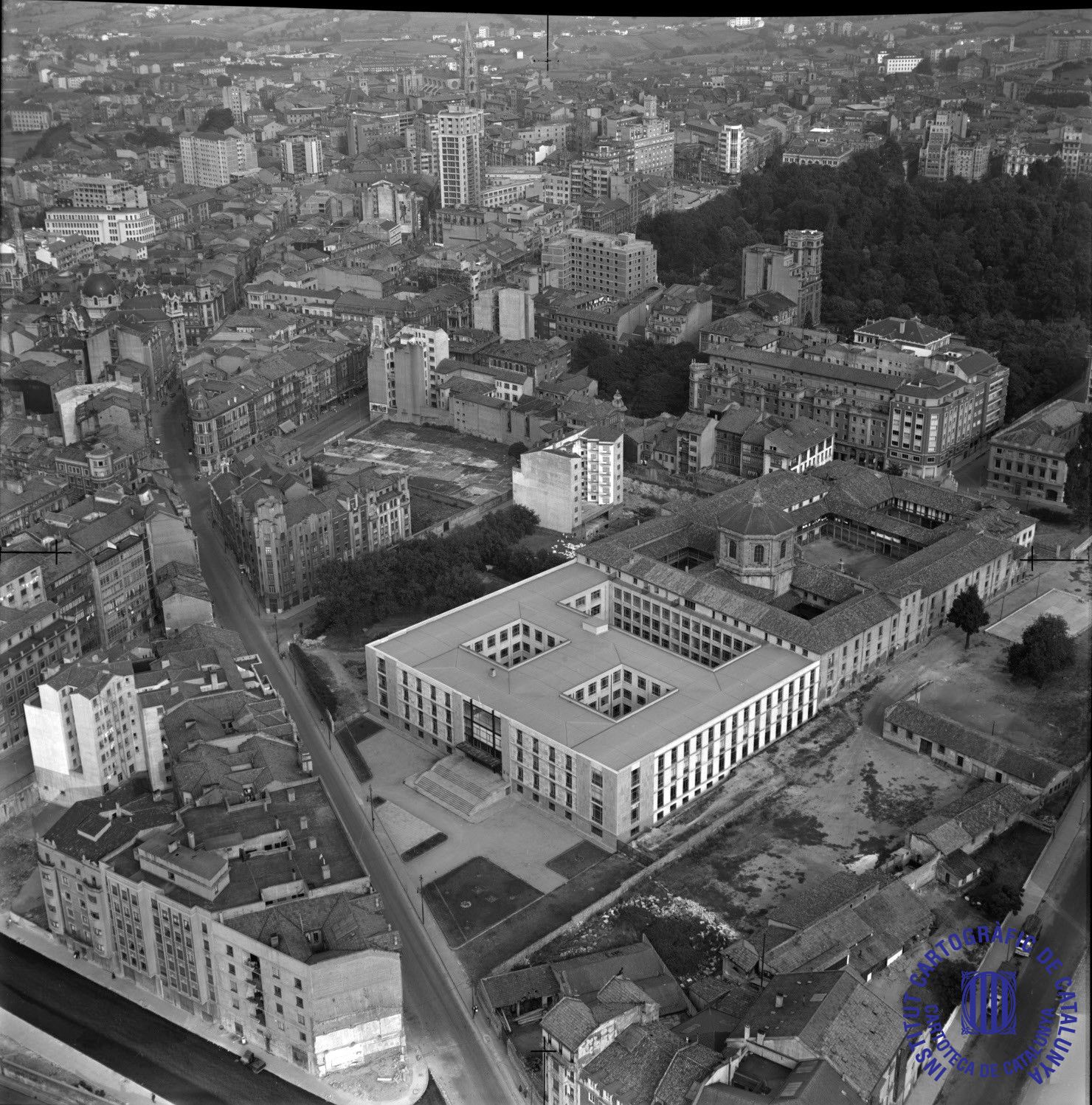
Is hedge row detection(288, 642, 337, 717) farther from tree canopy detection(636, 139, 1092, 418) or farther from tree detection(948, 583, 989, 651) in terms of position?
tree canopy detection(636, 139, 1092, 418)

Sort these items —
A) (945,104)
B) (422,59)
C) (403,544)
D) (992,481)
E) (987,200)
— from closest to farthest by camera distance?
(403,544) < (992,481) < (987,200) < (945,104) < (422,59)

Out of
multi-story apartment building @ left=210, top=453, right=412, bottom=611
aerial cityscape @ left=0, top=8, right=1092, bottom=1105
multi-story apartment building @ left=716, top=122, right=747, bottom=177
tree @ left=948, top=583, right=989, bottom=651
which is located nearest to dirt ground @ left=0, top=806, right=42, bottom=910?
aerial cityscape @ left=0, top=8, right=1092, bottom=1105

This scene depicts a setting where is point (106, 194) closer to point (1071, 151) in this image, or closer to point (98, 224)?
point (98, 224)

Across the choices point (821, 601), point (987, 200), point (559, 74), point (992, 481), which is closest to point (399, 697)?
point (821, 601)

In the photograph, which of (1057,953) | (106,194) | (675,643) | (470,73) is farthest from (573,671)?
(470,73)

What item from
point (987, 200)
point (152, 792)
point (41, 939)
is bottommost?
point (41, 939)

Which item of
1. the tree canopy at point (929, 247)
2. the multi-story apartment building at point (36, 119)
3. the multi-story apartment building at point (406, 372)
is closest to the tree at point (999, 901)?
the multi-story apartment building at point (36, 119)

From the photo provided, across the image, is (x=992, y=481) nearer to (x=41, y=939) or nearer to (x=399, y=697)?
(x=399, y=697)

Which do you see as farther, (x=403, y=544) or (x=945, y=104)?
(x=945, y=104)
